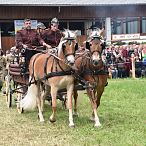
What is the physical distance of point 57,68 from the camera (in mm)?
8336

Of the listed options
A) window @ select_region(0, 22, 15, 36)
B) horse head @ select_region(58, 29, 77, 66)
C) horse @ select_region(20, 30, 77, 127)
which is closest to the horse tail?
horse @ select_region(20, 30, 77, 127)

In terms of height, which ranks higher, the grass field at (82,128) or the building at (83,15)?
the building at (83,15)

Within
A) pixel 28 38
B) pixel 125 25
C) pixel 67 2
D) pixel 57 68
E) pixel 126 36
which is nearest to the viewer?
pixel 57 68

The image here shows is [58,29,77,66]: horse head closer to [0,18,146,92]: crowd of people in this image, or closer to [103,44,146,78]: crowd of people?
[0,18,146,92]: crowd of people

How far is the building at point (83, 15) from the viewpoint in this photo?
2606 centimetres

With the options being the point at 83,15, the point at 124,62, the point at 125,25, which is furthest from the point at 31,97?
the point at 125,25

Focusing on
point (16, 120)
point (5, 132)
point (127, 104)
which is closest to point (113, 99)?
point (127, 104)

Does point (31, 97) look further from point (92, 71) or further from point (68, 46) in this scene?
point (68, 46)

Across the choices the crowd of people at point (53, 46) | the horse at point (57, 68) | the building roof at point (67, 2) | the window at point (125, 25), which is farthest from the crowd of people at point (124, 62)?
the horse at point (57, 68)

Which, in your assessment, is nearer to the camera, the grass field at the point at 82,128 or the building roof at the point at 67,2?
the grass field at the point at 82,128

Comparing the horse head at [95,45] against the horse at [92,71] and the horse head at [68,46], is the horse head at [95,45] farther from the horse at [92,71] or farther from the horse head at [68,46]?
the horse head at [68,46]

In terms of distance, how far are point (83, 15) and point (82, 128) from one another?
2001cm

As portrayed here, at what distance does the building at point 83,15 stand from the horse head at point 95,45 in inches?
665

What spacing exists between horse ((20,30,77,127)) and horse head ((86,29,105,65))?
0.99 feet
